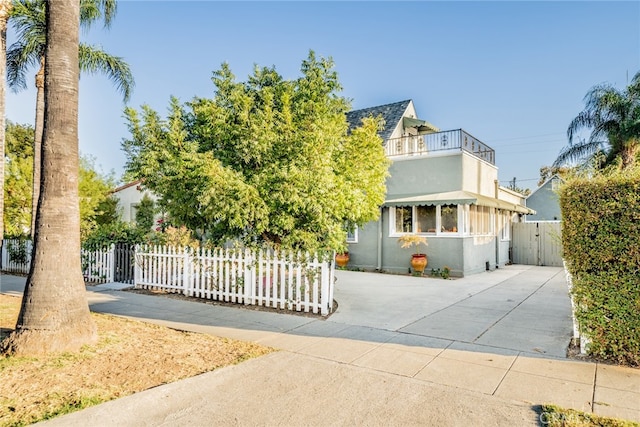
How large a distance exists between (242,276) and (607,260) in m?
6.91

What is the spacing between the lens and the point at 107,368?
4.71 metres

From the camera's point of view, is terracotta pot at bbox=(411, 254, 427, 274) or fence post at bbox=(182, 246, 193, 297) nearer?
fence post at bbox=(182, 246, 193, 297)

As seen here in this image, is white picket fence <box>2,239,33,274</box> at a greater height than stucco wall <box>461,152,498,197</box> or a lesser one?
lesser

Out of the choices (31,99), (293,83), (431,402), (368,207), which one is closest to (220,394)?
(431,402)

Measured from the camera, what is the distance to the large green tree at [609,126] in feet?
54.1

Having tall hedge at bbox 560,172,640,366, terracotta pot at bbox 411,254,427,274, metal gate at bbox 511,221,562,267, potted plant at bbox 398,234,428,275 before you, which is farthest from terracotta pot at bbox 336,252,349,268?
tall hedge at bbox 560,172,640,366

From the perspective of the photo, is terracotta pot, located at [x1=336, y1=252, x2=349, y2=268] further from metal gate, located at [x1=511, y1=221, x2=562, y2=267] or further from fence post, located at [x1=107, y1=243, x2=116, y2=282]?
metal gate, located at [x1=511, y1=221, x2=562, y2=267]

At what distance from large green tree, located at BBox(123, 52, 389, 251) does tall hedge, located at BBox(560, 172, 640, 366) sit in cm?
451

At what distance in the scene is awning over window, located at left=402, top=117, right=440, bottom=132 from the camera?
774 inches

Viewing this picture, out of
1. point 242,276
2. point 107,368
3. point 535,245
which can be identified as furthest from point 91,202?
point 535,245

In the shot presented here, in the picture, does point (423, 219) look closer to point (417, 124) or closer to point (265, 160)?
point (417, 124)

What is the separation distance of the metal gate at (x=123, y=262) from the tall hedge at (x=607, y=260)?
11229 mm

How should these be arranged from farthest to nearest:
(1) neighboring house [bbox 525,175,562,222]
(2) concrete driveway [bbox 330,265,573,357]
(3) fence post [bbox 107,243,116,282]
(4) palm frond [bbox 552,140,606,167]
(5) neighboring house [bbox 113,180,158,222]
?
(1) neighboring house [bbox 525,175,562,222] < (5) neighboring house [bbox 113,180,158,222] < (4) palm frond [bbox 552,140,606,167] < (3) fence post [bbox 107,243,116,282] < (2) concrete driveway [bbox 330,265,573,357]

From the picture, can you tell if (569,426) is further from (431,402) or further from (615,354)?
(615,354)
